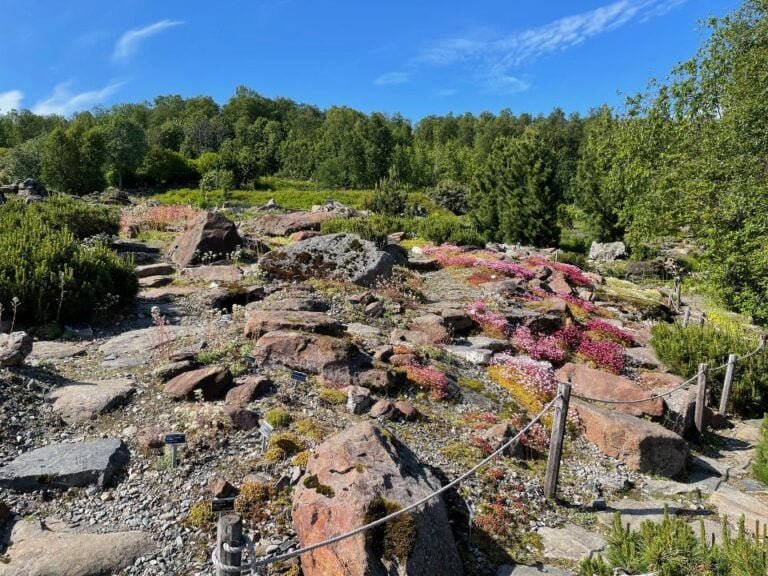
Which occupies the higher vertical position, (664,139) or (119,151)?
(119,151)

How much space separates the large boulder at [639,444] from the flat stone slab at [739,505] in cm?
65

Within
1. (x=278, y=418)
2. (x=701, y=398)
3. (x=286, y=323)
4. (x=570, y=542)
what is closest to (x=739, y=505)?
(x=701, y=398)

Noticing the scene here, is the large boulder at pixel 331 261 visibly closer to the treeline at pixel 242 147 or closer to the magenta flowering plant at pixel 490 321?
the magenta flowering plant at pixel 490 321

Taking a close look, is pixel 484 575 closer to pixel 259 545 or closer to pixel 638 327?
pixel 259 545

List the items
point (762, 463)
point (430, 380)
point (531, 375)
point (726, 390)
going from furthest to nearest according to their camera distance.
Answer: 1. point (726, 390)
2. point (531, 375)
3. point (430, 380)
4. point (762, 463)

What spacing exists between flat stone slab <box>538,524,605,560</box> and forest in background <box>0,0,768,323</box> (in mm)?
13163

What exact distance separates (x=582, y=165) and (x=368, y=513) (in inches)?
1571

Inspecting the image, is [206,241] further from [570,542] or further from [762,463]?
[762,463]

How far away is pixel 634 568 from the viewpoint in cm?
397

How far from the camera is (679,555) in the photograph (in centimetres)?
390

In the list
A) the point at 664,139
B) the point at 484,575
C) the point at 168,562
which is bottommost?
the point at 484,575

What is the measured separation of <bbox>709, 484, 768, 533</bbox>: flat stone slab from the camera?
655cm

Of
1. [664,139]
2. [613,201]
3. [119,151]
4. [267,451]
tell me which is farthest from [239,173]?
[267,451]

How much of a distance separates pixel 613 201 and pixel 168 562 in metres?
34.9
